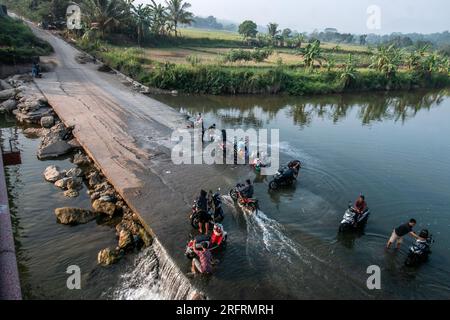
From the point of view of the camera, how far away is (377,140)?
29344 millimetres

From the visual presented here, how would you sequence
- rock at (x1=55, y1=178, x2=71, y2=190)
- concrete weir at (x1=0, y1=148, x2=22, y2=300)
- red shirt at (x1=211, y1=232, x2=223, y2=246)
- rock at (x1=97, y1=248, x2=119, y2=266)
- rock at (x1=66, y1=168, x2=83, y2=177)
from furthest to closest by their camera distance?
rock at (x1=66, y1=168, x2=83, y2=177) → rock at (x1=55, y1=178, x2=71, y2=190) → rock at (x1=97, y1=248, x2=119, y2=266) → red shirt at (x1=211, y1=232, x2=223, y2=246) → concrete weir at (x1=0, y1=148, x2=22, y2=300)

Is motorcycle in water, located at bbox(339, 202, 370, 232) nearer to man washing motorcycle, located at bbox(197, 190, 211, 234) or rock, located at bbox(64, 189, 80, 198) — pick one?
man washing motorcycle, located at bbox(197, 190, 211, 234)

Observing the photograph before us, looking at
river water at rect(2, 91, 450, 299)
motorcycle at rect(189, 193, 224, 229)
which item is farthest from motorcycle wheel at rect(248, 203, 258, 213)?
motorcycle at rect(189, 193, 224, 229)

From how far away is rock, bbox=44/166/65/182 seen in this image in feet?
60.6

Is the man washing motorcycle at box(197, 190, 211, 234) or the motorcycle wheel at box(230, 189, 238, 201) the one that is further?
the motorcycle wheel at box(230, 189, 238, 201)

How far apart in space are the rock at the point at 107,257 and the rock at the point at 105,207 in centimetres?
286

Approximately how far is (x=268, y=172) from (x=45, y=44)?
4220 cm

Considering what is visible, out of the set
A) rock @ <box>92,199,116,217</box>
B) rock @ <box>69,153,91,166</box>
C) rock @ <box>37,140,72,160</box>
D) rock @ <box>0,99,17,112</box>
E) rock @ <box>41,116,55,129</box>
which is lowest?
rock @ <box>92,199,116,217</box>

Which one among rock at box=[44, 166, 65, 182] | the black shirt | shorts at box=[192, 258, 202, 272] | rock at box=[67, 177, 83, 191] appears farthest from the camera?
rock at box=[44, 166, 65, 182]

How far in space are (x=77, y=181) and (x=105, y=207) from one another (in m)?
3.59

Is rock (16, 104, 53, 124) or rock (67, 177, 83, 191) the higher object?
rock (16, 104, 53, 124)

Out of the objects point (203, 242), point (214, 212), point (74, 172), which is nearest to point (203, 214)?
point (214, 212)

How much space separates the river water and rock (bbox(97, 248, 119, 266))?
0.26 meters
